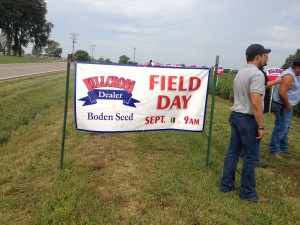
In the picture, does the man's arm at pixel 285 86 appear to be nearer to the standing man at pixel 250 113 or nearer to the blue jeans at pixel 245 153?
the standing man at pixel 250 113

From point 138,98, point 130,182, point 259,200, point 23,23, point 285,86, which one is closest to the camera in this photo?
point 259,200

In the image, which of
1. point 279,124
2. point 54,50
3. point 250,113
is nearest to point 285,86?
point 279,124

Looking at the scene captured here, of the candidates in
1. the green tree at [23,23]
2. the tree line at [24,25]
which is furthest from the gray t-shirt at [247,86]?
the green tree at [23,23]

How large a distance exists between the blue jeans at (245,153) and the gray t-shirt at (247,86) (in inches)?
4.0

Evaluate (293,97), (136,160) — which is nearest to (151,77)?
(136,160)

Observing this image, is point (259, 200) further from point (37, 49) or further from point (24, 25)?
point (37, 49)

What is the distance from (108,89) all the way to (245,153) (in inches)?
80.3

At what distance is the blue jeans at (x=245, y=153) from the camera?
3822mm

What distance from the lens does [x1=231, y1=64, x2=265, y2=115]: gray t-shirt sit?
3.64 meters

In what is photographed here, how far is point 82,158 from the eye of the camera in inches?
199

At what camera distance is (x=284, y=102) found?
5547 millimetres

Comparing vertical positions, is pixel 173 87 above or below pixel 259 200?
above

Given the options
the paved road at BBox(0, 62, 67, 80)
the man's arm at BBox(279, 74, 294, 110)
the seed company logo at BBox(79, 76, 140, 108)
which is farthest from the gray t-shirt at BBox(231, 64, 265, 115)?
the paved road at BBox(0, 62, 67, 80)

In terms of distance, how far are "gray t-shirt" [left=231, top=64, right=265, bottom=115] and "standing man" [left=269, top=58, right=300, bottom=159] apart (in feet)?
6.55
